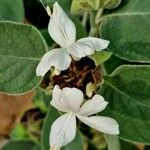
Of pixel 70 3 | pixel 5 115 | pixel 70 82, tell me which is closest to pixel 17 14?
pixel 70 3

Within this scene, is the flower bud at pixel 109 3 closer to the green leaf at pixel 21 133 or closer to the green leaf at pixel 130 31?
the green leaf at pixel 130 31

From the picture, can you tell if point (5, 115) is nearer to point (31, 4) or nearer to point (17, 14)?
point (31, 4)

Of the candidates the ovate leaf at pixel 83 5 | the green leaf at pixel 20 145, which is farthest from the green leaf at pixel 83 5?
the green leaf at pixel 20 145

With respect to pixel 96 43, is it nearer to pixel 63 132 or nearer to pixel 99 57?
pixel 99 57

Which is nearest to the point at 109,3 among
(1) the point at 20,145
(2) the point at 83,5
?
(2) the point at 83,5

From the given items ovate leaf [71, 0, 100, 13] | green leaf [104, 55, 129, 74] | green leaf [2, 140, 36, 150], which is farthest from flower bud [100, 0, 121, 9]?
green leaf [2, 140, 36, 150]
